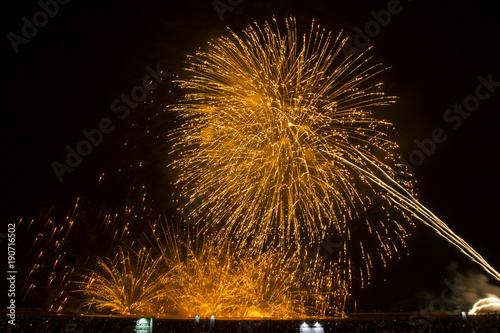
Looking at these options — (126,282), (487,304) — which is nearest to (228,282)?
(126,282)

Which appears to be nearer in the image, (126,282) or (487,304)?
(126,282)

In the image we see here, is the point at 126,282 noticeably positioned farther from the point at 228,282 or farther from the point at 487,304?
the point at 487,304

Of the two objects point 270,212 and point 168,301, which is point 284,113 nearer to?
point 270,212

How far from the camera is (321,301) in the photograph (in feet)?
107

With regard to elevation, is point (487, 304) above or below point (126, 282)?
below

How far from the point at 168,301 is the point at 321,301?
12156 millimetres

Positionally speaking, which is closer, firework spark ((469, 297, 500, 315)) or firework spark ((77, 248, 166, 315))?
firework spark ((77, 248, 166, 315))

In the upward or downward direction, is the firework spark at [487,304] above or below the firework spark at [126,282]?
below

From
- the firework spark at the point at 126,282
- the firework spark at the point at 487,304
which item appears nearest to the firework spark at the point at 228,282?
the firework spark at the point at 126,282

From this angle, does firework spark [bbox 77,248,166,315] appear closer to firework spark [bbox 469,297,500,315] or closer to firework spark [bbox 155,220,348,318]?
firework spark [bbox 155,220,348,318]

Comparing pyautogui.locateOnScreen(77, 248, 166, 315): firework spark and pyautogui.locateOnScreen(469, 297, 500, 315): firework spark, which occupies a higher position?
pyautogui.locateOnScreen(77, 248, 166, 315): firework spark

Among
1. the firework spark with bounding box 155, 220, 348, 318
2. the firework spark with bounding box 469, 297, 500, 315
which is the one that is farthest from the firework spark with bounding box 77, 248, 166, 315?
the firework spark with bounding box 469, 297, 500, 315

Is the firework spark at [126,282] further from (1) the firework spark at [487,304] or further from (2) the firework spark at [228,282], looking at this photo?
(1) the firework spark at [487,304]

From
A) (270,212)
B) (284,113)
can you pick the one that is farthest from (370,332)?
(284,113)
